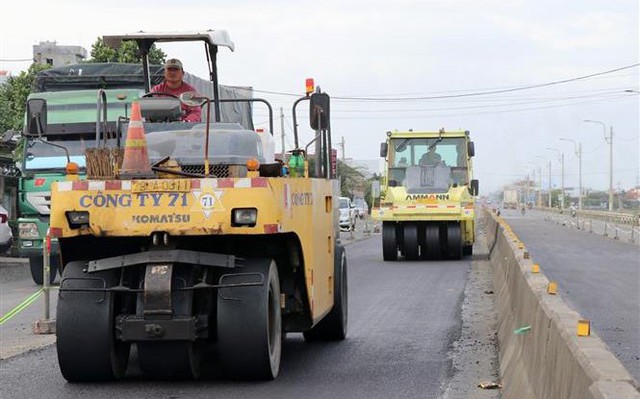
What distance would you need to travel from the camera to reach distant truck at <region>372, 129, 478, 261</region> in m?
26.5

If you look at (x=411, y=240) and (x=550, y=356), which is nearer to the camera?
(x=550, y=356)

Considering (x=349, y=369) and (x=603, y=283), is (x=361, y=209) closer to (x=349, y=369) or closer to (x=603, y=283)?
(x=603, y=283)

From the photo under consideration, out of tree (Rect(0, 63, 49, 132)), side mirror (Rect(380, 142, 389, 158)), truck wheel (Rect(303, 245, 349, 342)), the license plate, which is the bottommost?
truck wheel (Rect(303, 245, 349, 342))

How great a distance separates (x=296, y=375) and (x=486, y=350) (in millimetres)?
2530

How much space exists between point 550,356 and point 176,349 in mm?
3226

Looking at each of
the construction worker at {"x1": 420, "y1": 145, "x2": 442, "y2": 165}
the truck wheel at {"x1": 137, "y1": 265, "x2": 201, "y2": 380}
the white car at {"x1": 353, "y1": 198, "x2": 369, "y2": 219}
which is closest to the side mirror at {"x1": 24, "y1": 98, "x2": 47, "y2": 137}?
the truck wheel at {"x1": 137, "y1": 265, "x2": 201, "y2": 380}

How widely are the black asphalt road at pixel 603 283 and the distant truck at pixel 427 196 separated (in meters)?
2.35

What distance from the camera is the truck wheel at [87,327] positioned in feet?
26.7

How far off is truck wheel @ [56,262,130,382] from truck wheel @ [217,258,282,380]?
85cm

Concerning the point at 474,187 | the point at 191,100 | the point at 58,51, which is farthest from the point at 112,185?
the point at 58,51

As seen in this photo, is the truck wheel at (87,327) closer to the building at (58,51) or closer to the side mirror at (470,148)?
the side mirror at (470,148)

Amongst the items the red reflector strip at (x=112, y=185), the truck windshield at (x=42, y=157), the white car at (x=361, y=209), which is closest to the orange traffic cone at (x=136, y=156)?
the red reflector strip at (x=112, y=185)

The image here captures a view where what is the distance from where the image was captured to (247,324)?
8.05m

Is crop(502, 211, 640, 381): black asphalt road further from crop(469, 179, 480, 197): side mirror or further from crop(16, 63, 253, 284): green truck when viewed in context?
crop(16, 63, 253, 284): green truck
